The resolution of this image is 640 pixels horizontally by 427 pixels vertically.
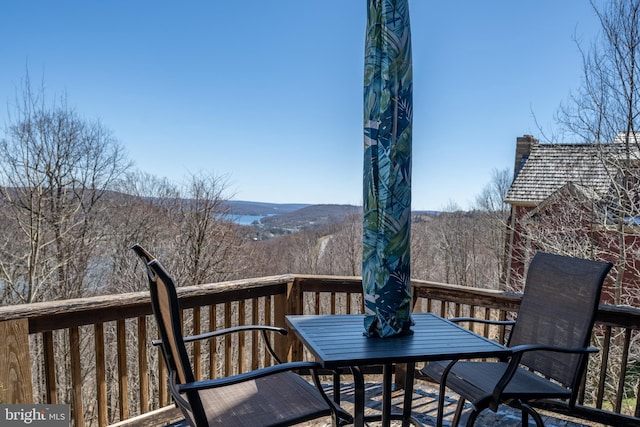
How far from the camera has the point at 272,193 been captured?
15.1m

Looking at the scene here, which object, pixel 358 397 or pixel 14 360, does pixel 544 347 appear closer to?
pixel 358 397

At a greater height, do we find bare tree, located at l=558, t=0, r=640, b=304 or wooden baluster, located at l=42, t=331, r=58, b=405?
bare tree, located at l=558, t=0, r=640, b=304

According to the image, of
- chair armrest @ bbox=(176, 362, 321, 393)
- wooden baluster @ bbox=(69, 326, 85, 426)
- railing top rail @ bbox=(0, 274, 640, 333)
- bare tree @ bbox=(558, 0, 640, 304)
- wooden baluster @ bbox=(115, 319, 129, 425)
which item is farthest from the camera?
bare tree @ bbox=(558, 0, 640, 304)

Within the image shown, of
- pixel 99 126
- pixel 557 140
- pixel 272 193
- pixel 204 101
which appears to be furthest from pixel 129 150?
pixel 557 140

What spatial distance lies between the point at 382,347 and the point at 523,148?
9.69 metres

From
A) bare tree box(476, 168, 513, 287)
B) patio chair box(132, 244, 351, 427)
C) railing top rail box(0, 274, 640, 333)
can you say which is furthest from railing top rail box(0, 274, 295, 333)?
bare tree box(476, 168, 513, 287)

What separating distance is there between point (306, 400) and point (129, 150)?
10712mm

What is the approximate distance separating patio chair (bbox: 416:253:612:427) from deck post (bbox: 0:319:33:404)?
2103mm

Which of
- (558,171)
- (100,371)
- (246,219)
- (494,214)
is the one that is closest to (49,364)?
(100,371)

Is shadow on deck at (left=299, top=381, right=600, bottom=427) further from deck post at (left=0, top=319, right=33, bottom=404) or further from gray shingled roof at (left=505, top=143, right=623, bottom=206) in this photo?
gray shingled roof at (left=505, top=143, right=623, bottom=206)

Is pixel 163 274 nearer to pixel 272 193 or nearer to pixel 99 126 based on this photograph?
pixel 99 126

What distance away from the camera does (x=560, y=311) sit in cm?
218

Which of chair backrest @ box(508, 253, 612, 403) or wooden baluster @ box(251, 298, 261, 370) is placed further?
wooden baluster @ box(251, 298, 261, 370)

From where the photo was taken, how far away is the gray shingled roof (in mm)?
6629
